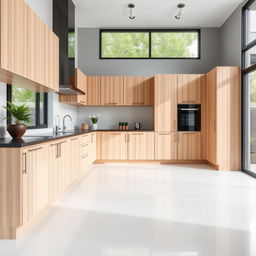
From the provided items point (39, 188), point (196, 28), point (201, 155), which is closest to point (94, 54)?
point (196, 28)

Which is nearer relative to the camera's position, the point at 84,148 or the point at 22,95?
the point at 22,95

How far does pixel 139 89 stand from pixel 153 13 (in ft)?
5.81

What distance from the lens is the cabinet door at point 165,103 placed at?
6.23m

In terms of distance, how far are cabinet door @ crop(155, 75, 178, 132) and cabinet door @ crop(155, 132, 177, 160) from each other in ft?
0.47

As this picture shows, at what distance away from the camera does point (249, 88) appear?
5258 millimetres

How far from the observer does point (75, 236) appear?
7.50 ft

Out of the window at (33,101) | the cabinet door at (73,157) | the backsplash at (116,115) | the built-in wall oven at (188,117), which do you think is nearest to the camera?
the window at (33,101)

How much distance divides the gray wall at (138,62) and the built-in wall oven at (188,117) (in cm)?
113

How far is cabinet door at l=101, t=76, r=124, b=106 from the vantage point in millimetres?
6516

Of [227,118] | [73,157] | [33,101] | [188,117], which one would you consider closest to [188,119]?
[188,117]

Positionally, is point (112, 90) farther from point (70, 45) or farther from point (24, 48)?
point (24, 48)

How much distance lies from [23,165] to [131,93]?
4.56 meters

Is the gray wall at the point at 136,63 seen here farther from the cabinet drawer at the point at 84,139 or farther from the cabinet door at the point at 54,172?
the cabinet door at the point at 54,172

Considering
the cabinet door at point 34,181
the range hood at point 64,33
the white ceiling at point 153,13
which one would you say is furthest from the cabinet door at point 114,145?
the cabinet door at point 34,181
